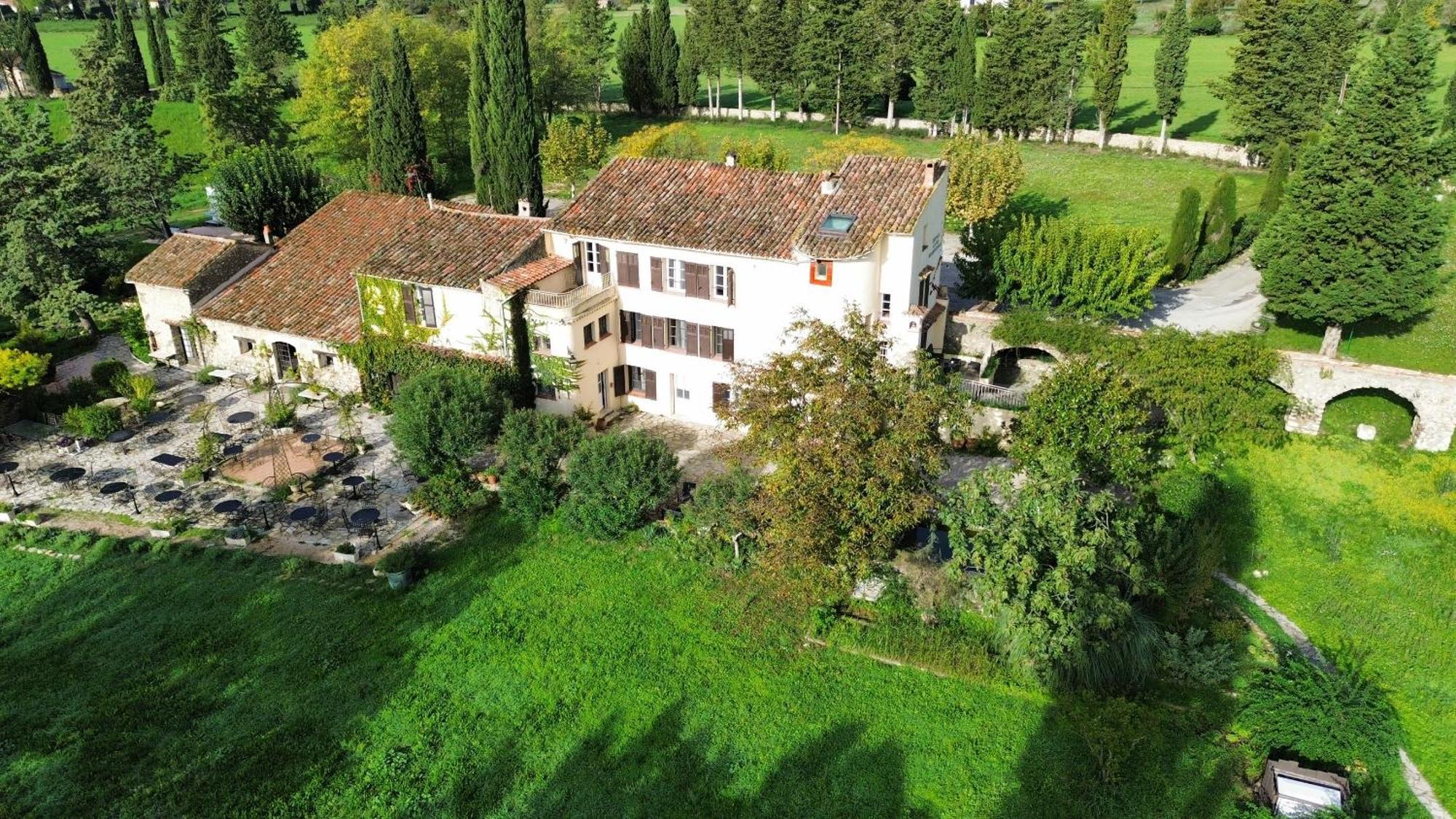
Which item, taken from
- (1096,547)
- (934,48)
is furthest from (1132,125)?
(1096,547)

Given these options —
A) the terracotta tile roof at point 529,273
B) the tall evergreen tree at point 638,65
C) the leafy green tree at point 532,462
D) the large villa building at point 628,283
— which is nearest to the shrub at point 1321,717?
the large villa building at point 628,283

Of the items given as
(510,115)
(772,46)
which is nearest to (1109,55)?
(772,46)

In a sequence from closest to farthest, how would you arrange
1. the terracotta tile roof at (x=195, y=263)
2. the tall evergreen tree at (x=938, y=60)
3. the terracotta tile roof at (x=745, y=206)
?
the terracotta tile roof at (x=745, y=206)
the terracotta tile roof at (x=195, y=263)
the tall evergreen tree at (x=938, y=60)

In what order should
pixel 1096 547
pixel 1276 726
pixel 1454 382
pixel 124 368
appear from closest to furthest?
pixel 1276 726
pixel 1096 547
pixel 1454 382
pixel 124 368

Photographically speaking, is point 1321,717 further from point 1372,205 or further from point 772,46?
point 772,46

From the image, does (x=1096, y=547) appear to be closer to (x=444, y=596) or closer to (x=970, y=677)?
(x=970, y=677)

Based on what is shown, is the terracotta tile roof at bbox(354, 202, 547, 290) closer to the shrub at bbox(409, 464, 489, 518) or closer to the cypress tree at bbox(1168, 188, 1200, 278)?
the shrub at bbox(409, 464, 489, 518)

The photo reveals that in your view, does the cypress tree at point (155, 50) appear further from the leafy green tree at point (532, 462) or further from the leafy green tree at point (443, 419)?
the leafy green tree at point (532, 462)

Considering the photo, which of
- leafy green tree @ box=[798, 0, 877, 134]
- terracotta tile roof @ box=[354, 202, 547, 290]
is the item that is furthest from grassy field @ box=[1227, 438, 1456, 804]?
leafy green tree @ box=[798, 0, 877, 134]
